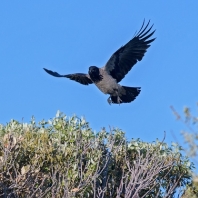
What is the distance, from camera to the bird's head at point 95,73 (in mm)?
12148

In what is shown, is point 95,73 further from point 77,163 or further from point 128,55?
point 77,163

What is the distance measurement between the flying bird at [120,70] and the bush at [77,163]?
2.96 m

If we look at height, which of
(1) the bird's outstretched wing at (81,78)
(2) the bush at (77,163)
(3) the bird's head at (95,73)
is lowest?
(2) the bush at (77,163)

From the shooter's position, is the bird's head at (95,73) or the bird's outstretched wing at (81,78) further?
the bird's outstretched wing at (81,78)

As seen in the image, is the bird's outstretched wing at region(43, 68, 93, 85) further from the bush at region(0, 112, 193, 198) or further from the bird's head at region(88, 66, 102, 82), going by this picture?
the bush at region(0, 112, 193, 198)

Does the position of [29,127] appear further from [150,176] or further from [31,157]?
[150,176]

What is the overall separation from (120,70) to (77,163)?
4630mm

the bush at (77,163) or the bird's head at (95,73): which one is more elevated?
the bird's head at (95,73)

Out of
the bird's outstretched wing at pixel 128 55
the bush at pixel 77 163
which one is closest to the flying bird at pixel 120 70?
the bird's outstretched wing at pixel 128 55

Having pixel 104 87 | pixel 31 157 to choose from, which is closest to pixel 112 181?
pixel 31 157

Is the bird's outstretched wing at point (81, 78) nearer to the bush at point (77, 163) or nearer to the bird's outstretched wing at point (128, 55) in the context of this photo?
the bird's outstretched wing at point (128, 55)

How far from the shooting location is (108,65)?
12.4 meters

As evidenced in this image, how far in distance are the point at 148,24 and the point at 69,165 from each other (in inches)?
183

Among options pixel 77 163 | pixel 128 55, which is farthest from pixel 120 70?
pixel 77 163
